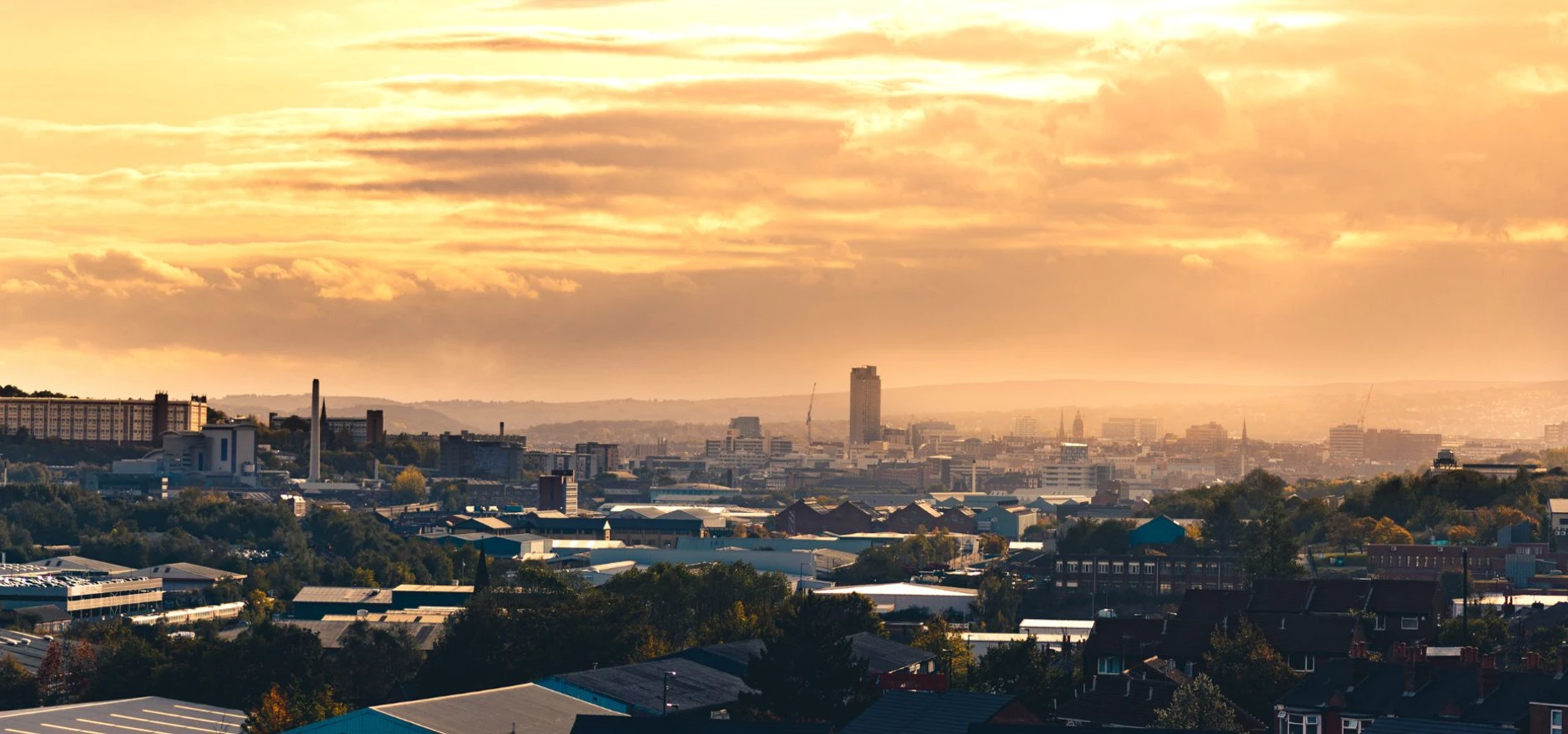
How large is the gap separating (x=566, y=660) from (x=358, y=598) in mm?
54947

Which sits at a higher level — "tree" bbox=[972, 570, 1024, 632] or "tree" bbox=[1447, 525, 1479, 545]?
"tree" bbox=[1447, 525, 1479, 545]

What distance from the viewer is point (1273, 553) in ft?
366

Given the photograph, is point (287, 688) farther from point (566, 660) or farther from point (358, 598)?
point (358, 598)

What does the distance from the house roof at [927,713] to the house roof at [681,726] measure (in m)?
1.45

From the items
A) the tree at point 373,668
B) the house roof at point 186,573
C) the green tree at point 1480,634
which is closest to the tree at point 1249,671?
the green tree at point 1480,634

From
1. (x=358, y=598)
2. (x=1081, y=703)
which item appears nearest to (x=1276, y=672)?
(x=1081, y=703)

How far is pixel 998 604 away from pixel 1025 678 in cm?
5731

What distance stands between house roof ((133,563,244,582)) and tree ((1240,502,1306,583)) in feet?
217

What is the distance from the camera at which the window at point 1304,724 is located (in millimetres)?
64375

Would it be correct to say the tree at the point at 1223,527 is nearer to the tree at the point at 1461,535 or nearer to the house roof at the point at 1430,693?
the tree at the point at 1461,535

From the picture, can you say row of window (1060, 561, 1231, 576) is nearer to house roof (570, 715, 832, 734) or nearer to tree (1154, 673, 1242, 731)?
tree (1154, 673, 1242, 731)

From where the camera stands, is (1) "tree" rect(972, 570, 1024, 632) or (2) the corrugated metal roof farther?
(2) the corrugated metal roof

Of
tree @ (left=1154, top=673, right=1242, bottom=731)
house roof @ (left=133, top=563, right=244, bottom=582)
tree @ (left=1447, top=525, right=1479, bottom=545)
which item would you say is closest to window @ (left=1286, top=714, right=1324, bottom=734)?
tree @ (left=1154, top=673, right=1242, bottom=731)

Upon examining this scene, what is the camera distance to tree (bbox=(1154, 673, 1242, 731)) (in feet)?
208
